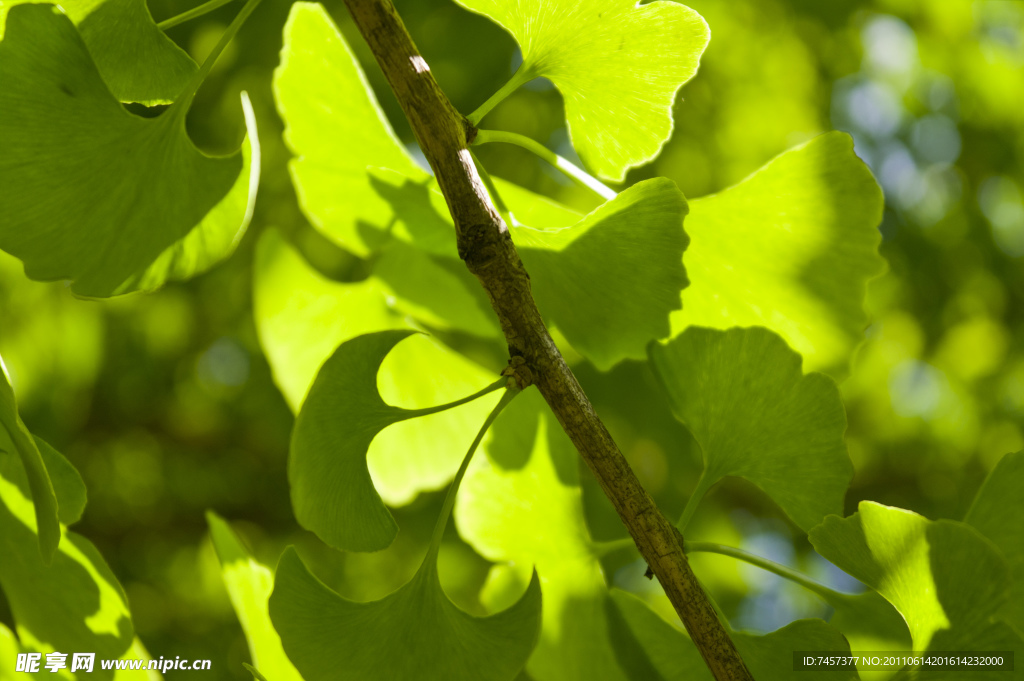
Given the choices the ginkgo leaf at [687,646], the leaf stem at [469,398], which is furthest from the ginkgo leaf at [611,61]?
the ginkgo leaf at [687,646]

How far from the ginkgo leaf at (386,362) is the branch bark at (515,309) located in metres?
0.16

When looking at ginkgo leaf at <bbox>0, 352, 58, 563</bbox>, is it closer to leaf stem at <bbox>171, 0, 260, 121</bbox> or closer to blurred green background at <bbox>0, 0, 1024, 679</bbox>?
leaf stem at <bbox>171, 0, 260, 121</bbox>

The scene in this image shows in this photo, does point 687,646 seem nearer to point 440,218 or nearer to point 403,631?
point 403,631

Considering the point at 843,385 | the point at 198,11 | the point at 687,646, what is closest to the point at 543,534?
the point at 687,646

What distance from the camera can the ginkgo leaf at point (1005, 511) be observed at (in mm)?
305

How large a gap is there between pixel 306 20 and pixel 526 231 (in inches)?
6.4

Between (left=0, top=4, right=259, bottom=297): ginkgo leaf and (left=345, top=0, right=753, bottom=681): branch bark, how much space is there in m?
0.07

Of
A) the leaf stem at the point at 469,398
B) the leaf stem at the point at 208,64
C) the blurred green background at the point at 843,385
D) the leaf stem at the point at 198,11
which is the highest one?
the leaf stem at the point at 198,11

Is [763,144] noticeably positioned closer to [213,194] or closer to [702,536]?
[702,536]

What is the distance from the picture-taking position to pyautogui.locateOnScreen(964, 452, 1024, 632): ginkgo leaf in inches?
12.0

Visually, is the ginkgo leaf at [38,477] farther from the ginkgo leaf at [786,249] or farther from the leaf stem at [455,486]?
the ginkgo leaf at [786,249]

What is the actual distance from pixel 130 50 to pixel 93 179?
60mm

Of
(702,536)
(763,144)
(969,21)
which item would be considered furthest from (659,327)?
(969,21)

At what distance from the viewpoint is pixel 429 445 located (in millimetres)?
479
